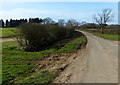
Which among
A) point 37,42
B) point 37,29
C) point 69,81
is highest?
point 37,29

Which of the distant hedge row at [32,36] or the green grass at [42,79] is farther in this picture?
the distant hedge row at [32,36]

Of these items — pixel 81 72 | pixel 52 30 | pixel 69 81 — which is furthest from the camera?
pixel 52 30

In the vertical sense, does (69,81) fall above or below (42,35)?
below

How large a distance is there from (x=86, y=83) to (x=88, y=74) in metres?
1.25

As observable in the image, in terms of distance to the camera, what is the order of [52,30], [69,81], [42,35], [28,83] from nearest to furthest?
[28,83] → [69,81] → [42,35] → [52,30]

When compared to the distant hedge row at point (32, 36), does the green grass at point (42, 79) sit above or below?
below

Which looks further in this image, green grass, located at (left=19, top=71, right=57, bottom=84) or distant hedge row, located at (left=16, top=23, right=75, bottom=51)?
distant hedge row, located at (left=16, top=23, right=75, bottom=51)

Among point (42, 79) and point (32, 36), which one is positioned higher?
point (32, 36)

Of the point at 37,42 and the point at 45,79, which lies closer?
the point at 45,79

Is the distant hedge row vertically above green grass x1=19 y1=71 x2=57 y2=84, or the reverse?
the distant hedge row

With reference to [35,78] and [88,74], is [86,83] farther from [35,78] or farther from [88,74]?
[35,78]

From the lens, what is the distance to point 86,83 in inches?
242

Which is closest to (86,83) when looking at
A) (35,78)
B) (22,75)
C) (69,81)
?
(69,81)

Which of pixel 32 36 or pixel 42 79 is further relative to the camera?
pixel 32 36
